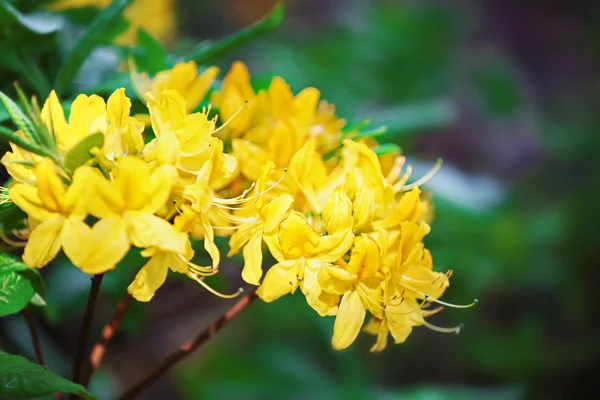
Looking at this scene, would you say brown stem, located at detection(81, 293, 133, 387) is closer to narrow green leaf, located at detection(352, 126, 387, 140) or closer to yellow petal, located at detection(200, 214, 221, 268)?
yellow petal, located at detection(200, 214, 221, 268)

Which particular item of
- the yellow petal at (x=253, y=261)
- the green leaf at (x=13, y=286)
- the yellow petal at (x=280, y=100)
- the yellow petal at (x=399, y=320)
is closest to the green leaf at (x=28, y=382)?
the green leaf at (x=13, y=286)

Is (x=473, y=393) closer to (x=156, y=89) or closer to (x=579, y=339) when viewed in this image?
(x=579, y=339)

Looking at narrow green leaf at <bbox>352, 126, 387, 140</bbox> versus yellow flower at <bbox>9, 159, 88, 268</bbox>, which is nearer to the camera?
yellow flower at <bbox>9, 159, 88, 268</bbox>

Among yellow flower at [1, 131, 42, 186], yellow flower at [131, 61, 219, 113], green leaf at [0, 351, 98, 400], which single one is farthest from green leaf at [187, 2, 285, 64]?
green leaf at [0, 351, 98, 400]

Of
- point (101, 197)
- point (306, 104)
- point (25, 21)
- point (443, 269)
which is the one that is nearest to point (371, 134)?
point (306, 104)

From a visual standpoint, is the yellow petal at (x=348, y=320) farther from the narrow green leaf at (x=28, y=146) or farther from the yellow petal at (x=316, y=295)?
the narrow green leaf at (x=28, y=146)

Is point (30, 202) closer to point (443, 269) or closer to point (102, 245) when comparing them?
point (102, 245)

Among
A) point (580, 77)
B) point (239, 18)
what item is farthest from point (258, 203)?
point (580, 77)
